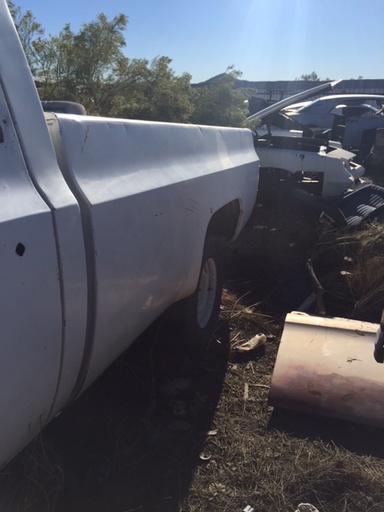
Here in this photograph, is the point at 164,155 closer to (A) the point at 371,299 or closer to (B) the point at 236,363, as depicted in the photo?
(B) the point at 236,363

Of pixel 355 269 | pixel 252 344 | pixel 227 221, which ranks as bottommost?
pixel 252 344

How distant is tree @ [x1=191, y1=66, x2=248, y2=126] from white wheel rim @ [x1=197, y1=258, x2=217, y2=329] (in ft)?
14.3

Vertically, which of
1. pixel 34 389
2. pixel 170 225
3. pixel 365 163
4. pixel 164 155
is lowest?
pixel 365 163

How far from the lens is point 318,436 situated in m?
3.04

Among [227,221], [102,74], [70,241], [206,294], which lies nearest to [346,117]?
[102,74]

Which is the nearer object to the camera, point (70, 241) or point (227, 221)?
point (70, 241)

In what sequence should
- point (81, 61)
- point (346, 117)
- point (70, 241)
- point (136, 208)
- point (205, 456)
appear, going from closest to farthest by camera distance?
point (70, 241), point (136, 208), point (205, 456), point (81, 61), point (346, 117)

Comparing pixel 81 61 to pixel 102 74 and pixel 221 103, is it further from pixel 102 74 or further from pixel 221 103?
pixel 221 103

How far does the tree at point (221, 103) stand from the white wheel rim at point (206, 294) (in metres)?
4.36

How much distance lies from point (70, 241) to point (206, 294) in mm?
2433

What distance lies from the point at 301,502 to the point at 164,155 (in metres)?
1.85

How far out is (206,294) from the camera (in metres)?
4.14

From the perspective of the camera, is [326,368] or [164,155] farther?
[326,368]

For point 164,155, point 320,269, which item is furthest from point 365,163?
point 164,155
